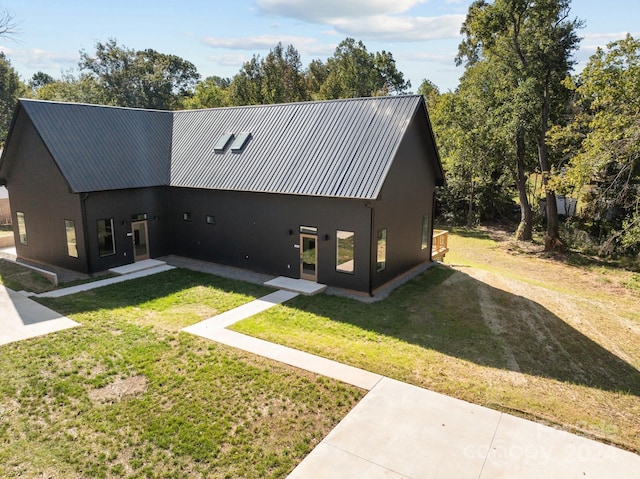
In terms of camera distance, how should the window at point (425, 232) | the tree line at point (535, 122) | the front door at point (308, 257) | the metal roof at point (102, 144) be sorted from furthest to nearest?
the window at point (425, 232) < the tree line at point (535, 122) < the metal roof at point (102, 144) < the front door at point (308, 257)

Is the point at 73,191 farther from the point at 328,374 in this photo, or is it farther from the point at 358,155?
the point at 328,374

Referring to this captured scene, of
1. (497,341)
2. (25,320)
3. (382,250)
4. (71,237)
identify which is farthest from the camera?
(71,237)

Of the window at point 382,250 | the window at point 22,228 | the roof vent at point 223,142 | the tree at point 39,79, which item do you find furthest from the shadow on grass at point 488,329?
the tree at point 39,79

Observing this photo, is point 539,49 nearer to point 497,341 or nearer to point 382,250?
point 382,250

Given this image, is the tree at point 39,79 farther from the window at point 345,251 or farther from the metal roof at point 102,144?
the window at point 345,251

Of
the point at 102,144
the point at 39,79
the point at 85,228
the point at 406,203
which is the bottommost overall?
the point at 85,228

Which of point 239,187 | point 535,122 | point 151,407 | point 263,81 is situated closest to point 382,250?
point 239,187

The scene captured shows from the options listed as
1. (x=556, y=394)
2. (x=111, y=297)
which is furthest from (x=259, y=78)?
(x=556, y=394)
